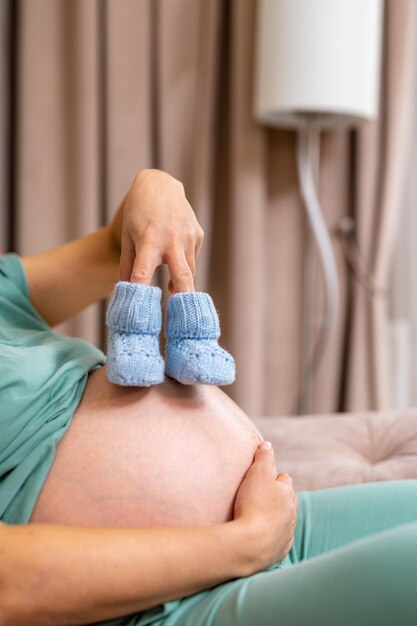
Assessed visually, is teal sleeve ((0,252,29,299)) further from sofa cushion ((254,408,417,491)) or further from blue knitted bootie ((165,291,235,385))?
sofa cushion ((254,408,417,491))

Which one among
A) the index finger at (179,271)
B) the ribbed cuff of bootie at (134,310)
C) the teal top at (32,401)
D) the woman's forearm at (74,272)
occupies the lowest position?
the teal top at (32,401)

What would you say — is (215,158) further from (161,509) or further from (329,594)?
(329,594)

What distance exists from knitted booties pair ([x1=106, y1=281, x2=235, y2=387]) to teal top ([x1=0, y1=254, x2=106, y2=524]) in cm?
8

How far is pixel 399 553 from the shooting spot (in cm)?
68

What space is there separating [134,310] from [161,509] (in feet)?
0.72

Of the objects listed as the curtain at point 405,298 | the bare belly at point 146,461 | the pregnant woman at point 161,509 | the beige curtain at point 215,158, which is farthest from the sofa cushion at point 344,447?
the curtain at point 405,298

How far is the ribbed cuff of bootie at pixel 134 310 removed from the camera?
910 mm

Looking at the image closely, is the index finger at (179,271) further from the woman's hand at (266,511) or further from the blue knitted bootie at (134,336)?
the woman's hand at (266,511)

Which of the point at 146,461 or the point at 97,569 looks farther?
the point at 146,461

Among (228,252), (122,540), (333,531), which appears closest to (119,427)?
(122,540)

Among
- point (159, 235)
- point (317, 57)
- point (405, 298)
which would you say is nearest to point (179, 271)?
point (159, 235)

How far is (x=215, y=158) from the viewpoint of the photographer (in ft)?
8.41

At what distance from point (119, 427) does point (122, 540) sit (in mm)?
169

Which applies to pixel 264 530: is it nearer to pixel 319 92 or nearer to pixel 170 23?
pixel 319 92
